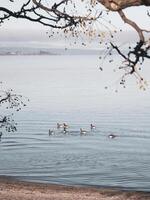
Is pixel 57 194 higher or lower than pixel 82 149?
lower

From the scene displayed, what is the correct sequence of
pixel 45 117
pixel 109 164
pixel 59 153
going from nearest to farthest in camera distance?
pixel 109 164 → pixel 59 153 → pixel 45 117

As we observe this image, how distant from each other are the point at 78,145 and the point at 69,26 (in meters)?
45.7

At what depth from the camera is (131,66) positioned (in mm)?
10773

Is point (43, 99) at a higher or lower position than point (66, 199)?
higher

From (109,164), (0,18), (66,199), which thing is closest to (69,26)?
(0,18)

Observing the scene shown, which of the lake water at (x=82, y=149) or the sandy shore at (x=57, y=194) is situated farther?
the lake water at (x=82, y=149)

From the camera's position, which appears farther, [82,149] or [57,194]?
[82,149]

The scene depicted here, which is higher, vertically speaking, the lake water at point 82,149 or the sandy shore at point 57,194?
the lake water at point 82,149

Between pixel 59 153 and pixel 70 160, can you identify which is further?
pixel 59 153

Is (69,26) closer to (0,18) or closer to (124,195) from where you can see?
(0,18)

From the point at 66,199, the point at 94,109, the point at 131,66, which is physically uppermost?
the point at 94,109

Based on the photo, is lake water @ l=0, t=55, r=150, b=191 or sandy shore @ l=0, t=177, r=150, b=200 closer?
sandy shore @ l=0, t=177, r=150, b=200

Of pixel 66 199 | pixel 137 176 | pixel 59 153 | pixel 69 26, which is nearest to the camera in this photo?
pixel 69 26

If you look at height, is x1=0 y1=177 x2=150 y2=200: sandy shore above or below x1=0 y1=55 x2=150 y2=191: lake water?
below
